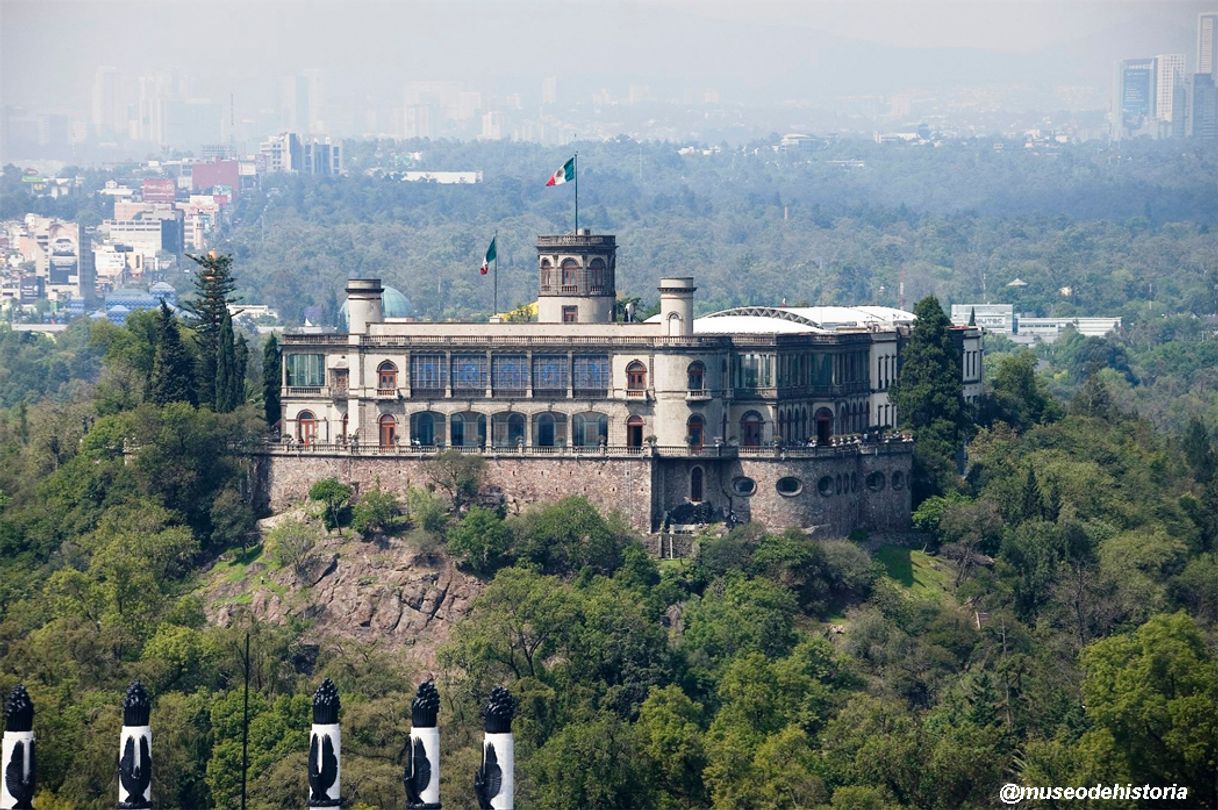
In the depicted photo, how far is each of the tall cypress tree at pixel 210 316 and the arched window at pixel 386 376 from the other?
25.9ft

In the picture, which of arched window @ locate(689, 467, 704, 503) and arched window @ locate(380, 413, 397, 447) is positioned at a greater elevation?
arched window @ locate(380, 413, 397, 447)

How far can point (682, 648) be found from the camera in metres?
99.1

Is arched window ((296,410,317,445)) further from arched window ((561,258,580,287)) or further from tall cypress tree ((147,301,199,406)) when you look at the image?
arched window ((561,258,580,287))

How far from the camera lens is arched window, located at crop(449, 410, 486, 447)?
107 m

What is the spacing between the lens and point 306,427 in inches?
4301

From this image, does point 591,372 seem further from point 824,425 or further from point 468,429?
Answer: point 824,425

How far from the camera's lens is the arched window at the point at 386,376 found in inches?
4230

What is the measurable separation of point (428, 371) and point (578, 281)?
7.87 m

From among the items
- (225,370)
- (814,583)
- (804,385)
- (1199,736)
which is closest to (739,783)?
(1199,736)

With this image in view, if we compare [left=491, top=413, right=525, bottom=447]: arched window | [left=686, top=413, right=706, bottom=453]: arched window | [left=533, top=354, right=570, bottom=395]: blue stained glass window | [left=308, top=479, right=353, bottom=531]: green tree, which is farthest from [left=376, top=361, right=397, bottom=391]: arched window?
[left=686, top=413, right=706, bottom=453]: arched window

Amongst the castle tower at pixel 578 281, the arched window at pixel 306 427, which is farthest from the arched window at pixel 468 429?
the castle tower at pixel 578 281

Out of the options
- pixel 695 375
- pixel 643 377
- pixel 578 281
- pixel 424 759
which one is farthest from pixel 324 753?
pixel 578 281

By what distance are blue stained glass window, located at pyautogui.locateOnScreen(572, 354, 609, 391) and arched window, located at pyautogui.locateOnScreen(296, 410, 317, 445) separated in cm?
969

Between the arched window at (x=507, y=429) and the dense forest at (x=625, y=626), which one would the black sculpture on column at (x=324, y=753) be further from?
the arched window at (x=507, y=429)
